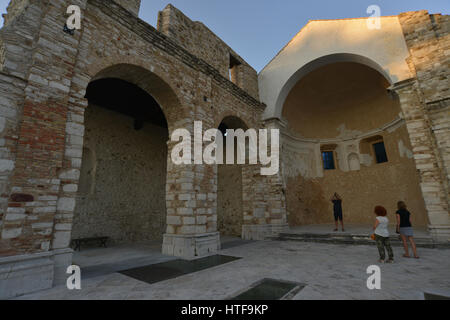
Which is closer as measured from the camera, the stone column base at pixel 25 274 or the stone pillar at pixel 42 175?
the stone column base at pixel 25 274

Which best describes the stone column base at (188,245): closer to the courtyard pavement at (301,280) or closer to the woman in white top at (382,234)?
the courtyard pavement at (301,280)

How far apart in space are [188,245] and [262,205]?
4149 mm

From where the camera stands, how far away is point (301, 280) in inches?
142

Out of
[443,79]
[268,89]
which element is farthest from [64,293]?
[443,79]

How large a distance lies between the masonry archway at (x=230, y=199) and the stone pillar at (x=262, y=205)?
36.4 inches

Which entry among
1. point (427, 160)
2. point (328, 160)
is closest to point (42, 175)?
point (427, 160)

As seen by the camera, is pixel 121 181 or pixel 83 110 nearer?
pixel 83 110

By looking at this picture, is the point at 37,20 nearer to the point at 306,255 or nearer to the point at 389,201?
the point at 306,255

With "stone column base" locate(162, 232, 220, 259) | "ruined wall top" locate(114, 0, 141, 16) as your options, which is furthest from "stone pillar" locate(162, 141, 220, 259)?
"ruined wall top" locate(114, 0, 141, 16)

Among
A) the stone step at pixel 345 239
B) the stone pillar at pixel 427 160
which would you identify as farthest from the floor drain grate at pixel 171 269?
the stone pillar at pixel 427 160

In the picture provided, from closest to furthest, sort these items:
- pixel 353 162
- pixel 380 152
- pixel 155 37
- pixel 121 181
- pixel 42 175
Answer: pixel 42 175
pixel 155 37
pixel 121 181
pixel 380 152
pixel 353 162

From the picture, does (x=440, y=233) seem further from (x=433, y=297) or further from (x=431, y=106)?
(x=433, y=297)

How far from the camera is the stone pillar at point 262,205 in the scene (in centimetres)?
879

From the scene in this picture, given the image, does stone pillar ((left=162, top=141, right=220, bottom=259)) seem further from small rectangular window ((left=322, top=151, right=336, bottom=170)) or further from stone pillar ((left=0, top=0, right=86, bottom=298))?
small rectangular window ((left=322, top=151, right=336, bottom=170))
